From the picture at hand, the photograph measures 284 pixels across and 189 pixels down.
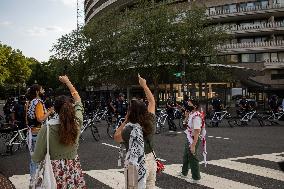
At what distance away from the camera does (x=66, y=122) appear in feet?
14.9

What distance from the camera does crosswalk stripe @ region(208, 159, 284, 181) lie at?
8.54 meters

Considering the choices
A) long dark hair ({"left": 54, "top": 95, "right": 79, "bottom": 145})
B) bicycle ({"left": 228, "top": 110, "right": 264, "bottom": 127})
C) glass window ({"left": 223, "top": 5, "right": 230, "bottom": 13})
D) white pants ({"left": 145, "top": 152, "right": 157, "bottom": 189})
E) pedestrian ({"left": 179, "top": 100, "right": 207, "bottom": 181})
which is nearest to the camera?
long dark hair ({"left": 54, "top": 95, "right": 79, "bottom": 145})

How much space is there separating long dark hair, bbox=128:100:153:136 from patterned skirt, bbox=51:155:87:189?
849mm

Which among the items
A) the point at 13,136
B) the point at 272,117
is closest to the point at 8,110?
the point at 13,136

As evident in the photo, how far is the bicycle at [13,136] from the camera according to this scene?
12602 mm

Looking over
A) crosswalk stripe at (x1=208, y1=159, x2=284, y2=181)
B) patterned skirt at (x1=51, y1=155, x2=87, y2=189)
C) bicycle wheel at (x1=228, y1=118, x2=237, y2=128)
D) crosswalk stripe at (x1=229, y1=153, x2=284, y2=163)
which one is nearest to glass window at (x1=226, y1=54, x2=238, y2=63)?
bicycle wheel at (x1=228, y1=118, x2=237, y2=128)

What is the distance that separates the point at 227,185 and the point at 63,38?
121 feet

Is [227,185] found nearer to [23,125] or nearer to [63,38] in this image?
[23,125]

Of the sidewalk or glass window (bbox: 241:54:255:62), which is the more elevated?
glass window (bbox: 241:54:255:62)

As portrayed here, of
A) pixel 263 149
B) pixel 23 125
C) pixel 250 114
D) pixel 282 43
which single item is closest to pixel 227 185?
pixel 263 149

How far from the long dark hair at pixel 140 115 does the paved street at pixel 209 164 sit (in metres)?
3.13

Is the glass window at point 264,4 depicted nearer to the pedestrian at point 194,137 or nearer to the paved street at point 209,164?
the paved street at point 209,164

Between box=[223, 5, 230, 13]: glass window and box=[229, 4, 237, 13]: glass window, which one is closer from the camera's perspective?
box=[229, 4, 237, 13]: glass window

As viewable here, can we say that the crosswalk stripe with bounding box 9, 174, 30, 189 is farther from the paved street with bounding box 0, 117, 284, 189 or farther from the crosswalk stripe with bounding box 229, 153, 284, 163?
the crosswalk stripe with bounding box 229, 153, 284, 163
